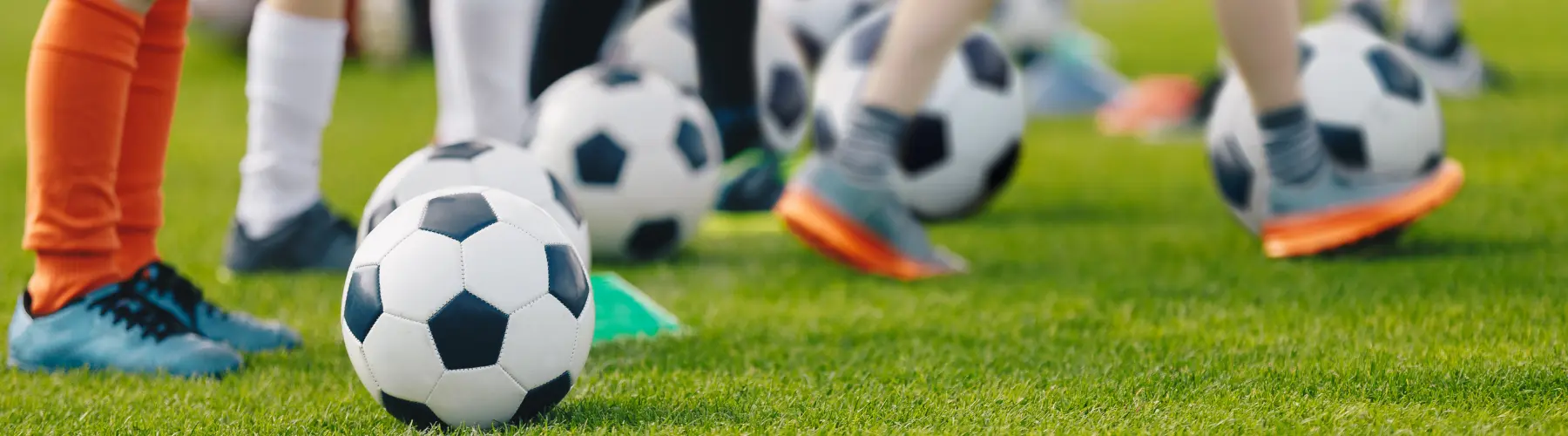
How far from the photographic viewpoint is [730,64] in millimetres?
4480

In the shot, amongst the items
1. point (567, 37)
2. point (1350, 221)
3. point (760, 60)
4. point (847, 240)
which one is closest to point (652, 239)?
point (847, 240)

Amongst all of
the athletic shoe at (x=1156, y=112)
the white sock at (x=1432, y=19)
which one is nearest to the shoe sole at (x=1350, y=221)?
the athletic shoe at (x=1156, y=112)

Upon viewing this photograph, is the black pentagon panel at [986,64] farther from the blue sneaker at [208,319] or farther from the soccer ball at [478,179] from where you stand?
the blue sneaker at [208,319]

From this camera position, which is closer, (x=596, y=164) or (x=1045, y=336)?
(x=1045, y=336)

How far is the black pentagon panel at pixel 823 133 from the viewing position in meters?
4.33

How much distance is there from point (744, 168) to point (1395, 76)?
1748 mm

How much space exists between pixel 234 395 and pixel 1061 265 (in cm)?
189

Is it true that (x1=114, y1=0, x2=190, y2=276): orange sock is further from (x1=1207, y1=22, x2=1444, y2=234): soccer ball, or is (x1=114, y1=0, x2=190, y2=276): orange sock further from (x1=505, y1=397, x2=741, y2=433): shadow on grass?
(x1=1207, y1=22, x2=1444, y2=234): soccer ball

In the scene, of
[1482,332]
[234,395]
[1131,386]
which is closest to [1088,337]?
[1131,386]

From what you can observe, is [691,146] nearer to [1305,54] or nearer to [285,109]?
[285,109]

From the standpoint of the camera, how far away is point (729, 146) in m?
4.59

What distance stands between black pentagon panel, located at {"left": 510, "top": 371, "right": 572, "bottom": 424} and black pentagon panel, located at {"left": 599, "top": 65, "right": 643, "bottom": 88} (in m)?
1.73

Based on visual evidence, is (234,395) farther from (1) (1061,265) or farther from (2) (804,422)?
(1) (1061,265)

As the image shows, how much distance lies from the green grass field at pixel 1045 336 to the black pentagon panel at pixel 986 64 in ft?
1.24
